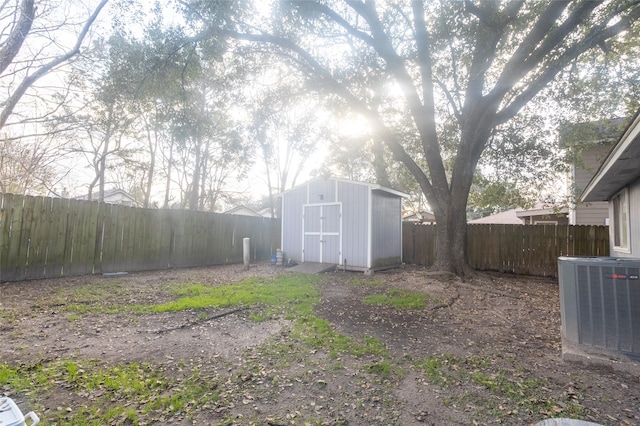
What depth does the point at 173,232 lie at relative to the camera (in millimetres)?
9430

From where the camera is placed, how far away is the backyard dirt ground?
7.38 feet

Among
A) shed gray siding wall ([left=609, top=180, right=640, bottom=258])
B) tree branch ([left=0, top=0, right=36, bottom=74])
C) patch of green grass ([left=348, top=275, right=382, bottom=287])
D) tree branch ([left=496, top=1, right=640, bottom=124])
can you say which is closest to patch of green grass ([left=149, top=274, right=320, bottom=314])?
patch of green grass ([left=348, top=275, right=382, bottom=287])

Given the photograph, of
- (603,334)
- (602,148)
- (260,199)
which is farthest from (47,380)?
(260,199)

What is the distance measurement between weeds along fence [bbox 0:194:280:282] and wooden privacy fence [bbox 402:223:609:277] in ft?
27.9

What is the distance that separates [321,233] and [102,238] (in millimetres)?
6066

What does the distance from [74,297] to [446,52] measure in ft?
38.0

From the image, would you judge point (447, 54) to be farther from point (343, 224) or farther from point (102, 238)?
point (102, 238)

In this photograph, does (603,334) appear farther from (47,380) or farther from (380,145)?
(380,145)

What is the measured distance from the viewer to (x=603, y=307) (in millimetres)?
2941

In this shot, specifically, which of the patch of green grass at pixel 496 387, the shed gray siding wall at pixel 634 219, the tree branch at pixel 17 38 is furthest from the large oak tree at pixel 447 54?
the patch of green grass at pixel 496 387

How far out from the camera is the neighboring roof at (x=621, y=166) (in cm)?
308

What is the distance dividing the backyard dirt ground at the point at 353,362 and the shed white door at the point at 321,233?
14.1ft

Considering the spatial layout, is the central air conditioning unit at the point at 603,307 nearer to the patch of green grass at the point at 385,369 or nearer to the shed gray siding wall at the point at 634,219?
the patch of green grass at the point at 385,369

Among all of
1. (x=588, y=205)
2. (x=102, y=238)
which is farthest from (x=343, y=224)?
(x=588, y=205)
